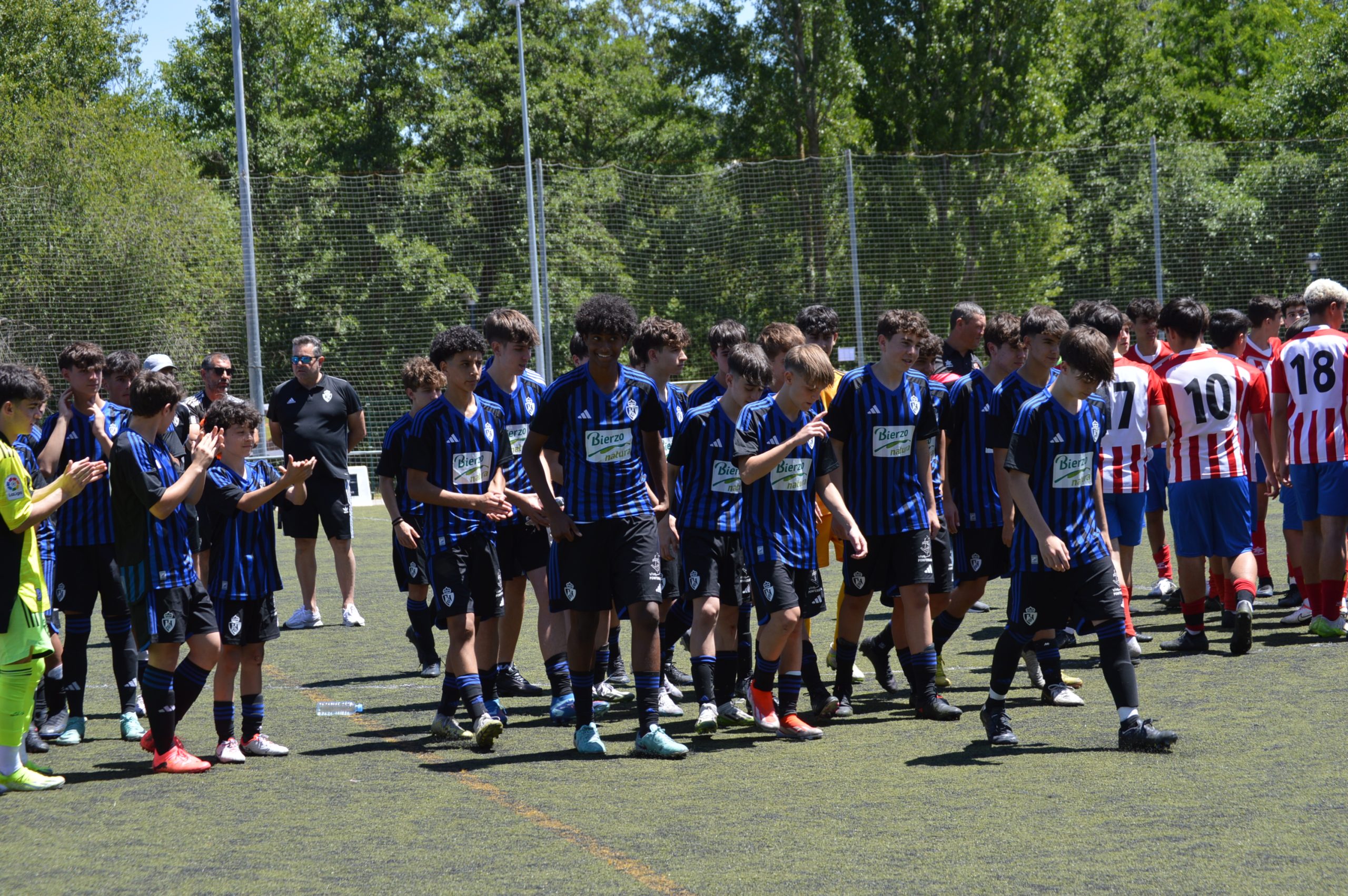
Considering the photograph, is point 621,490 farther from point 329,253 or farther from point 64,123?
point 64,123

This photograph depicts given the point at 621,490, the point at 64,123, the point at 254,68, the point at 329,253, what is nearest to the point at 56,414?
the point at 621,490

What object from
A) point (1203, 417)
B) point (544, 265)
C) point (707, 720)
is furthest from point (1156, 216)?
point (707, 720)

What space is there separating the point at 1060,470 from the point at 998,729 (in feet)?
3.67

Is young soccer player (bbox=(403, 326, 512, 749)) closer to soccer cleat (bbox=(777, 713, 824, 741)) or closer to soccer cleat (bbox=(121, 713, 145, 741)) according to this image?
soccer cleat (bbox=(777, 713, 824, 741))

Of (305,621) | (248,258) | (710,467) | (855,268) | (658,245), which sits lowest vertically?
(305,621)

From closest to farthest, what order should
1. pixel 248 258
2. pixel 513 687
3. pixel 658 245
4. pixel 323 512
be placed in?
pixel 513 687 → pixel 323 512 → pixel 248 258 → pixel 658 245

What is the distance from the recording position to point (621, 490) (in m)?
5.89

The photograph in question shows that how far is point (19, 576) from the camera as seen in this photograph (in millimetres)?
5586

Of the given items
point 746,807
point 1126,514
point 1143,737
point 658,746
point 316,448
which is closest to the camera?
point 746,807

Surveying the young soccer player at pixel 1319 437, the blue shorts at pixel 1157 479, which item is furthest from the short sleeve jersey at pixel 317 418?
the young soccer player at pixel 1319 437

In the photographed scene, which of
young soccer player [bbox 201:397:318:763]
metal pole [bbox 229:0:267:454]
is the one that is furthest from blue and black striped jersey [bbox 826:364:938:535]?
metal pole [bbox 229:0:267:454]

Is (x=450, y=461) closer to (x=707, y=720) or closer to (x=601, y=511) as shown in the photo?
(x=601, y=511)

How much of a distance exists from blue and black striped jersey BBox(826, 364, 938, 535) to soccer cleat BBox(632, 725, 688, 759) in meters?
1.39

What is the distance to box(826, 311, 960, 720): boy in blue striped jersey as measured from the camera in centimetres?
637
